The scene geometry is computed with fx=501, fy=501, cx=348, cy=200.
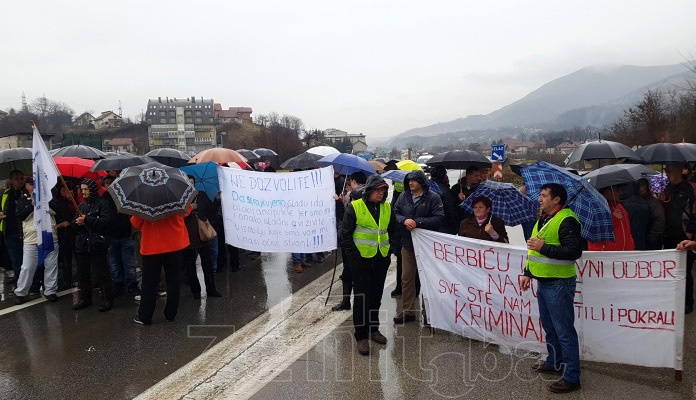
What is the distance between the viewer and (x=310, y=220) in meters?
6.75

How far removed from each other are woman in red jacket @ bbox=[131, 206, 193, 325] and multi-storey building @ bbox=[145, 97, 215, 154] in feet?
430

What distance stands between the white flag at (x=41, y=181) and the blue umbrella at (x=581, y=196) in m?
5.67

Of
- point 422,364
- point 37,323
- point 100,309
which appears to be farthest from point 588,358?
point 37,323

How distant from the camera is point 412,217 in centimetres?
575

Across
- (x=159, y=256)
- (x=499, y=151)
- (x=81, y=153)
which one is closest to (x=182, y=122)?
(x=499, y=151)

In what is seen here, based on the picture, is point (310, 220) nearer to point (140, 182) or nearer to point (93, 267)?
point (140, 182)

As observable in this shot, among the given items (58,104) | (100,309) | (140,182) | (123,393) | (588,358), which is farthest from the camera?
(58,104)

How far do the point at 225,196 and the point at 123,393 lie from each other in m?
3.16

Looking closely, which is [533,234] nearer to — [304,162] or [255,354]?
[255,354]

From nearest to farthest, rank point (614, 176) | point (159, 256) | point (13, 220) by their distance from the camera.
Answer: point (614, 176)
point (159, 256)
point (13, 220)

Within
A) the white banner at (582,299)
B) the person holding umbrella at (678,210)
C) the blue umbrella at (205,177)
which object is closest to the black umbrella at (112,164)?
the blue umbrella at (205,177)

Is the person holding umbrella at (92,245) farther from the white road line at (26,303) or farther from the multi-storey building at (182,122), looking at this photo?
the multi-storey building at (182,122)

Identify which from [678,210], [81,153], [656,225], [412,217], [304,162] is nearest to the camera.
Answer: [412,217]

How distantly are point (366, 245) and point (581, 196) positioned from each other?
2.07 metres
